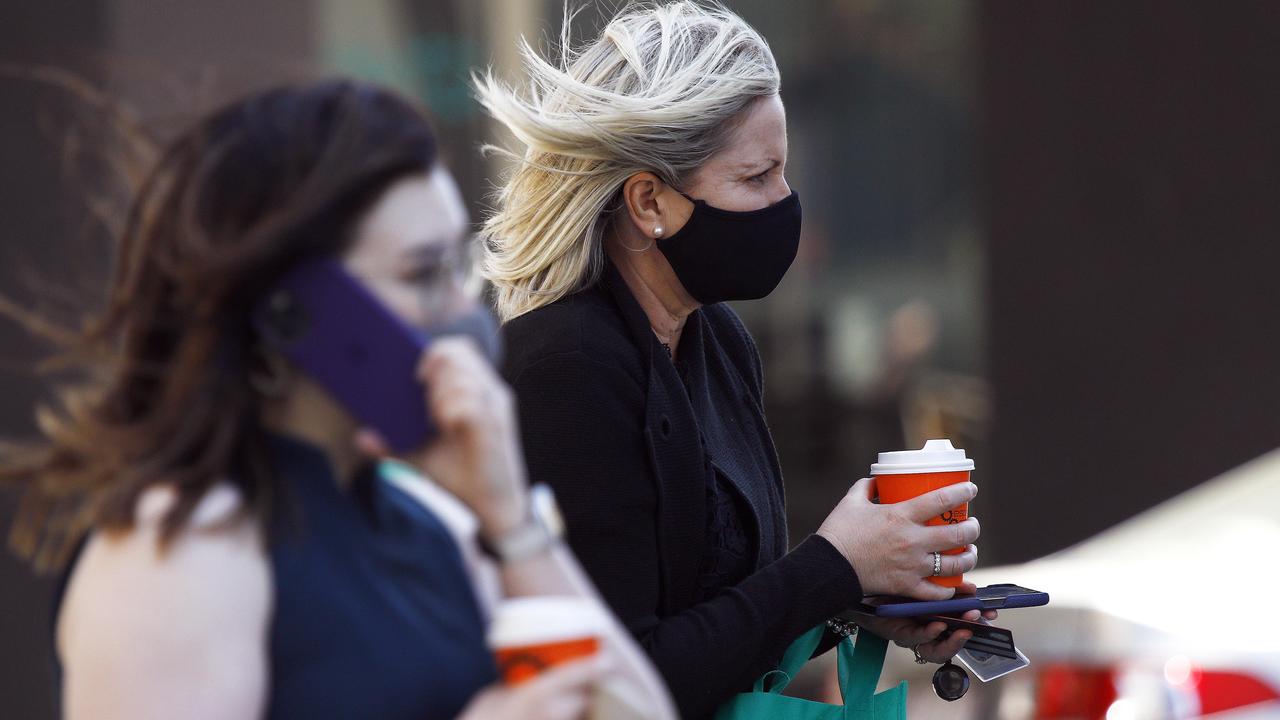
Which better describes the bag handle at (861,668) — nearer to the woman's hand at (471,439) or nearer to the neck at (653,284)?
the neck at (653,284)

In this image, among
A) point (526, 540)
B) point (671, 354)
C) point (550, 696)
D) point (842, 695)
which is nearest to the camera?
point (550, 696)

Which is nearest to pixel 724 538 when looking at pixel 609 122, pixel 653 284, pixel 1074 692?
pixel 653 284

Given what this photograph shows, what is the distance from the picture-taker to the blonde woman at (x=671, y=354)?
2221mm

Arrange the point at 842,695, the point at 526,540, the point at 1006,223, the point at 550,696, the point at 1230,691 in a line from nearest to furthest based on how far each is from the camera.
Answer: the point at 550,696
the point at 526,540
the point at 842,695
the point at 1230,691
the point at 1006,223

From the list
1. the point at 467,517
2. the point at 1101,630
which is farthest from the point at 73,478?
the point at 1101,630

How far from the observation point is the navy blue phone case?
228 cm

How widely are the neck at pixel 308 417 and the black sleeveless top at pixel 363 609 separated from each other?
0.01 meters

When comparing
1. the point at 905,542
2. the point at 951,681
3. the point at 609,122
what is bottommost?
the point at 951,681

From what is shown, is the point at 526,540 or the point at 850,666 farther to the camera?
the point at 850,666

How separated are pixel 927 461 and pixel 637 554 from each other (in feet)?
1.65

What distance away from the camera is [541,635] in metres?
1.42

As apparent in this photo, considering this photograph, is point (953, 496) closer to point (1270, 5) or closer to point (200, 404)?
point (200, 404)

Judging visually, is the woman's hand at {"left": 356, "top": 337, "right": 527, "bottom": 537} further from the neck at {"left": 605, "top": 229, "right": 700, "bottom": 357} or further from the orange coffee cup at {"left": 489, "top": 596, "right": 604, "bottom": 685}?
the neck at {"left": 605, "top": 229, "right": 700, "bottom": 357}

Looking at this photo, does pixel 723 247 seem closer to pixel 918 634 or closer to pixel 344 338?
pixel 918 634
